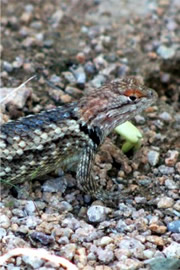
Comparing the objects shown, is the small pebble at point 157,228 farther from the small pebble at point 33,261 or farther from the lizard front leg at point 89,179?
the small pebble at point 33,261

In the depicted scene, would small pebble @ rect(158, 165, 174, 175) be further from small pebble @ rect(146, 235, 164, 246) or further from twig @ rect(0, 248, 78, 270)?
twig @ rect(0, 248, 78, 270)

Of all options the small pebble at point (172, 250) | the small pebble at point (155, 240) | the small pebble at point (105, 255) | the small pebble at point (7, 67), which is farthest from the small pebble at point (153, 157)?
the small pebble at point (7, 67)

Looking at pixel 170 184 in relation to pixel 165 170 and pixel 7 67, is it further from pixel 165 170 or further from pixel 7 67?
pixel 7 67

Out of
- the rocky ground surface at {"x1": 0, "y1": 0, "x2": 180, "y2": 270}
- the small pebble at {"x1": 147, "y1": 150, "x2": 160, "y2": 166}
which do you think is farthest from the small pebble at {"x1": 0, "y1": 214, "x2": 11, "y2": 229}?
the small pebble at {"x1": 147, "y1": 150, "x2": 160, "y2": 166}

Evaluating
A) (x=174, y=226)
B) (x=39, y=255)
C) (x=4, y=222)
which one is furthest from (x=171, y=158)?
(x=39, y=255)

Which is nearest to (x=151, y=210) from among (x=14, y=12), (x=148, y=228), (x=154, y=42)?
(x=148, y=228)

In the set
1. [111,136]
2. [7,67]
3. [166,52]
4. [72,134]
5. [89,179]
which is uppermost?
[166,52]

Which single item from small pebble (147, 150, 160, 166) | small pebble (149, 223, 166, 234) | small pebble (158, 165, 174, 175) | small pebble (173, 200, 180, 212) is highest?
small pebble (147, 150, 160, 166)
